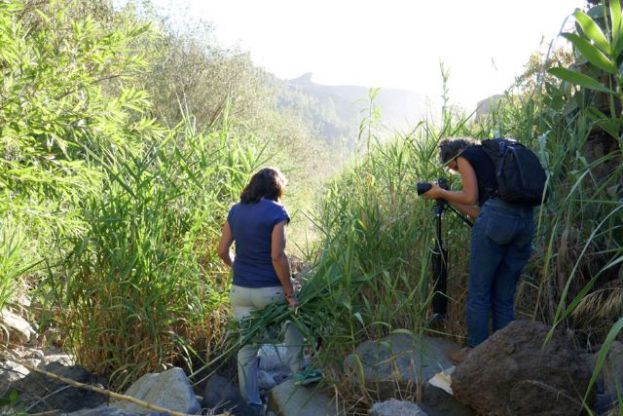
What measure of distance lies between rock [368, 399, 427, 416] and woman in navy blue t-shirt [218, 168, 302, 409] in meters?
1.03

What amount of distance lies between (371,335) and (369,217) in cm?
74

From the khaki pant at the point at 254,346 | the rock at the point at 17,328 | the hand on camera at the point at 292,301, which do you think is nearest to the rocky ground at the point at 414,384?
the khaki pant at the point at 254,346

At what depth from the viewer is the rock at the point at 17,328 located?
21.7ft

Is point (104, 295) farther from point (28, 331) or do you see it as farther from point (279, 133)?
point (279, 133)

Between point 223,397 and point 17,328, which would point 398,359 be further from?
point 17,328

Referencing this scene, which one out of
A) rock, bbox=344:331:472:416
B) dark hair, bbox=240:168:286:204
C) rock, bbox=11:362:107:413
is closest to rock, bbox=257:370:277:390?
rock, bbox=11:362:107:413

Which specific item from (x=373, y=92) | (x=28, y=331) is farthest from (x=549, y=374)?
(x=28, y=331)

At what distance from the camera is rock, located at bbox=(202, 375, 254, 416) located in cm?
504

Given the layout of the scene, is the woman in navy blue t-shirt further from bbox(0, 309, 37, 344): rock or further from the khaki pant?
bbox(0, 309, 37, 344): rock

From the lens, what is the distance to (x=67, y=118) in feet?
18.5

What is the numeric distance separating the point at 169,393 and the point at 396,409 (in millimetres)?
1402

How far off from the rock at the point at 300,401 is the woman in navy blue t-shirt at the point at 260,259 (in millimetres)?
229

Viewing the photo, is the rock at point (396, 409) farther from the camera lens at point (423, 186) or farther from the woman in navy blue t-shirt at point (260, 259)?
the camera lens at point (423, 186)

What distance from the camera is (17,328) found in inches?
262
